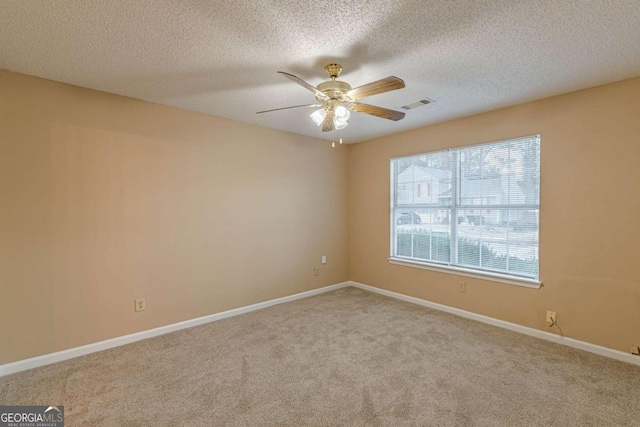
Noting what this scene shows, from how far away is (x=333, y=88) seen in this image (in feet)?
7.41

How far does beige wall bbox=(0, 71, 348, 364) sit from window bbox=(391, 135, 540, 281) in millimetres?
1597

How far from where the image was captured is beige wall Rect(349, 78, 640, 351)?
2.53 metres

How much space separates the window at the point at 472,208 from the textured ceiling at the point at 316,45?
0.79 meters

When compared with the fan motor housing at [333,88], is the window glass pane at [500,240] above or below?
below

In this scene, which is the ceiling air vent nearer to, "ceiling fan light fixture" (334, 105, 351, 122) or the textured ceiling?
the textured ceiling

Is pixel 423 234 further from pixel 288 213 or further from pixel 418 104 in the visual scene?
pixel 288 213

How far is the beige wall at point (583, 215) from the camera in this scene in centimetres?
253

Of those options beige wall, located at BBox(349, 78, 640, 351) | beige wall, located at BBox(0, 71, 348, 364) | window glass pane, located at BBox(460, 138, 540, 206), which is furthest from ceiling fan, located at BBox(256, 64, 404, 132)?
beige wall, located at BBox(0, 71, 348, 364)

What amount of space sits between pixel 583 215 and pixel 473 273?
121 cm

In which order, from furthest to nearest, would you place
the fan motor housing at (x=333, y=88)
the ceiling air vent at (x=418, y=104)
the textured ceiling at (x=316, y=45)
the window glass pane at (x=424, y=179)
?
1. the window glass pane at (x=424, y=179)
2. the ceiling air vent at (x=418, y=104)
3. the fan motor housing at (x=333, y=88)
4. the textured ceiling at (x=316, y=45)

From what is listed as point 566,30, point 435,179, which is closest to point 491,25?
point 566,30

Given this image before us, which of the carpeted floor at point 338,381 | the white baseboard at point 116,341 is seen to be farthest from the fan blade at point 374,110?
the white baseboard at point 116,341

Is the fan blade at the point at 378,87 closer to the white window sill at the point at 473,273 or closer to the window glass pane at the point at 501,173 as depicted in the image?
the window glass pane at the point at 501,173

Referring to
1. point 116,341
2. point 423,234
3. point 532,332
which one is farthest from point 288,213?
point 532,332
